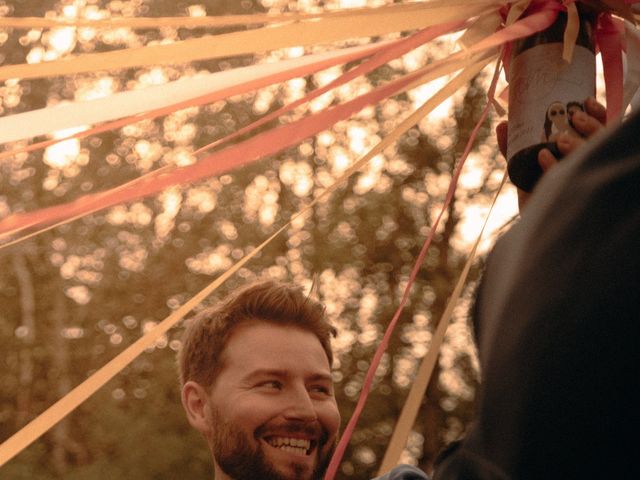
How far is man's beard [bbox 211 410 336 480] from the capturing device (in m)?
2.23

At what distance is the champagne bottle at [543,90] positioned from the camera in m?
1.62

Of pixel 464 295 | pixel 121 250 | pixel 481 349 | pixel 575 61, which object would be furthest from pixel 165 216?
pixel 481 349

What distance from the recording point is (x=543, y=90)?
5.56ft

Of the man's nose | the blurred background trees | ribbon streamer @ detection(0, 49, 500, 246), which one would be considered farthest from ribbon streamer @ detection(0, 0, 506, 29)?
the blurred background trees

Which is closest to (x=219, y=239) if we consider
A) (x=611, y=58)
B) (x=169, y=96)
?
(x=169, y=96)

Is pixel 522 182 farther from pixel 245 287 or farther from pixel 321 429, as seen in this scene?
pixel 245 287

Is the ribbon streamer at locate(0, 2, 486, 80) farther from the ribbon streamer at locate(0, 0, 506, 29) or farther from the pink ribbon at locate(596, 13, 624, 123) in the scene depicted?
the pink ribbon at locate(596, 13, 624, 123)

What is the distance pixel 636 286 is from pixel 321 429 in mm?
1672

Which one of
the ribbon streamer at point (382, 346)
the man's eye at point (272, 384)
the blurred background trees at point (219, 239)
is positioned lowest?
the blurred background trees at point (219, 239)

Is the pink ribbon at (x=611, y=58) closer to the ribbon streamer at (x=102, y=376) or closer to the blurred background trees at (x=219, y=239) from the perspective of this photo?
the ribbon streamer at (x=102, y=376)

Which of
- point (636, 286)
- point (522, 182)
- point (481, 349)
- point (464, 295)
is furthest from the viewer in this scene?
point (464, 295)

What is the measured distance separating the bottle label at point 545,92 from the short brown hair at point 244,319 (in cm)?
88

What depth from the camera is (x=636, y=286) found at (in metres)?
0.67

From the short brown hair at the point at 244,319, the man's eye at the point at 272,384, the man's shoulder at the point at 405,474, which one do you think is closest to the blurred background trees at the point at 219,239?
the short brown hair at the point at 244,319
